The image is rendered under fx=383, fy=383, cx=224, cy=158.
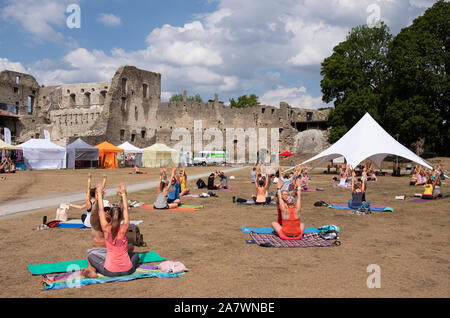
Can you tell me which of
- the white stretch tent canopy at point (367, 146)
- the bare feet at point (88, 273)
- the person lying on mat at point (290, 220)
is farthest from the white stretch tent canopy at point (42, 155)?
the bare feet at point (88, 273)

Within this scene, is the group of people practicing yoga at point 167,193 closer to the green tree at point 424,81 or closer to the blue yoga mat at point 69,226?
the blue yoga mat at point 69,226

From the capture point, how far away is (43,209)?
1004cm

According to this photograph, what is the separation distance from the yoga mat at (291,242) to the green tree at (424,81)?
2804cm

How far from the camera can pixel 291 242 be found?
22.0 feet

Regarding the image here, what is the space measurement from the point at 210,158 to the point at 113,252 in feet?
125

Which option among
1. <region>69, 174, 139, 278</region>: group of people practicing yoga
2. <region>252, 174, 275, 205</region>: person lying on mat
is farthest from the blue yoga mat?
<region>252, 174, 275, 205</region>: person lying on mat

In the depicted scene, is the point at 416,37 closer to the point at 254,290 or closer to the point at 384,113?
the point at 384,113

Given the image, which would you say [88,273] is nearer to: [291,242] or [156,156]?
[291,242]

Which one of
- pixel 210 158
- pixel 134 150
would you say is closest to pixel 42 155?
pixel 134 150

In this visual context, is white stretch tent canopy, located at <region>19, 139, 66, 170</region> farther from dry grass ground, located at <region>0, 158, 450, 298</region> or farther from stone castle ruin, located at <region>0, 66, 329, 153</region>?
dry grass ground, located at <region>0, 158, 450, 298</region>

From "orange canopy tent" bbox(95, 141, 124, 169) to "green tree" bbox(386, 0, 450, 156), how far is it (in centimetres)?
2402

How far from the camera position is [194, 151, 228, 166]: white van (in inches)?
1650
